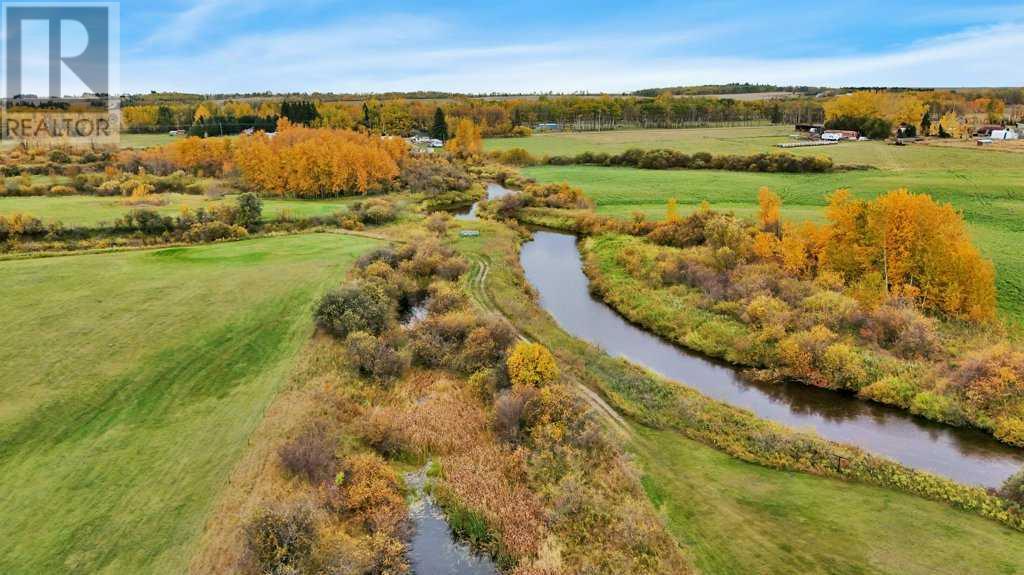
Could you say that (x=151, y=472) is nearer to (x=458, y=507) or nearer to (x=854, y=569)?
(x=458, y=507)

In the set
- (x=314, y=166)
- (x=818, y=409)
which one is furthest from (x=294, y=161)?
(x=818, y=409)

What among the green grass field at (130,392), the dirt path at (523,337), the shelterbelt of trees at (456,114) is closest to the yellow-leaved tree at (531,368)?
Result: the dirt path at (523,337)

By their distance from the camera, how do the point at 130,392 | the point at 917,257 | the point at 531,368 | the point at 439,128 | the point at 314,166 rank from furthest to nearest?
the point at 439,128, the point at 314,166, the point at 917,257, the point at 531,368, the point at 130,392

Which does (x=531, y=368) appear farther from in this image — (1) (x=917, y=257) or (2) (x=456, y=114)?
(2) (x=456, y=114)

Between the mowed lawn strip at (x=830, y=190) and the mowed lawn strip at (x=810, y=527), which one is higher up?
the mowed lawn strip at (x=830, y=190)

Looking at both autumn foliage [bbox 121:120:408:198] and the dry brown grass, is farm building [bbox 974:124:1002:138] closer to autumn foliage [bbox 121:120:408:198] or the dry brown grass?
autumn foliage [bbox 121:120:408:198]

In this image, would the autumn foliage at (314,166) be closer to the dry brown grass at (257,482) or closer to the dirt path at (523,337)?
the dirt path at (523,337)
